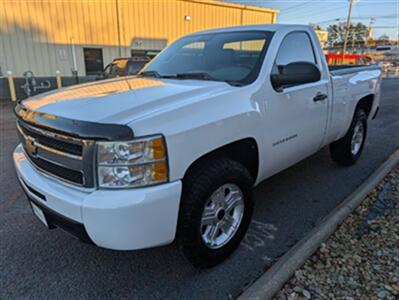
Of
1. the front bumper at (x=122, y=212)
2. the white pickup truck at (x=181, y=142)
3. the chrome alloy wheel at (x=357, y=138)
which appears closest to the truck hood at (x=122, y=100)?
the white pickup truck at (x=181, y=142)

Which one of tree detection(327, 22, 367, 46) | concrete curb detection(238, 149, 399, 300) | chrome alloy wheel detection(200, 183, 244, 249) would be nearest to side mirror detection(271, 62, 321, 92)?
chrome alloy wheel detection(200, 183, 244, 249)

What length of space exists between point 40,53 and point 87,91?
519 inches

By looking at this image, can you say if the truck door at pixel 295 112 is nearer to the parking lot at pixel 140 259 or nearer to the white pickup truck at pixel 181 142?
the white pickup truck at pixel 181 142

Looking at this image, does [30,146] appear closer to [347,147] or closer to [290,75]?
[290,75]

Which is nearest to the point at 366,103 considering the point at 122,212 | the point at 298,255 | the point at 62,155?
the point at 298,255

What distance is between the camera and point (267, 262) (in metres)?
2.54

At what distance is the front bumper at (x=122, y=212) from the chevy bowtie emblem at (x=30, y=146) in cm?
41

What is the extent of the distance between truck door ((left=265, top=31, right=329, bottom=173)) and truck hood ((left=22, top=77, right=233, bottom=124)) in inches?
23.9

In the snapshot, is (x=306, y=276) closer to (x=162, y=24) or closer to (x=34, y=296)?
(x=34, y=296)

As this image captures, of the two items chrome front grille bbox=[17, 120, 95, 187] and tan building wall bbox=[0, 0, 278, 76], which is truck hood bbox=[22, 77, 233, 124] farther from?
tan building wall bbox=[0, 0, 278, 76]

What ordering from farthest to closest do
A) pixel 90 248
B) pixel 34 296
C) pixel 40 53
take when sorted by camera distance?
pixel 40 53, pixel 90 248, pixel 34 296

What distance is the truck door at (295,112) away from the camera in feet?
9.15

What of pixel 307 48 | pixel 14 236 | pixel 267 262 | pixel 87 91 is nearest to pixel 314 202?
pixel 267 262

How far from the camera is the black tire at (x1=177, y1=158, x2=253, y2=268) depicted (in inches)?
83.0
